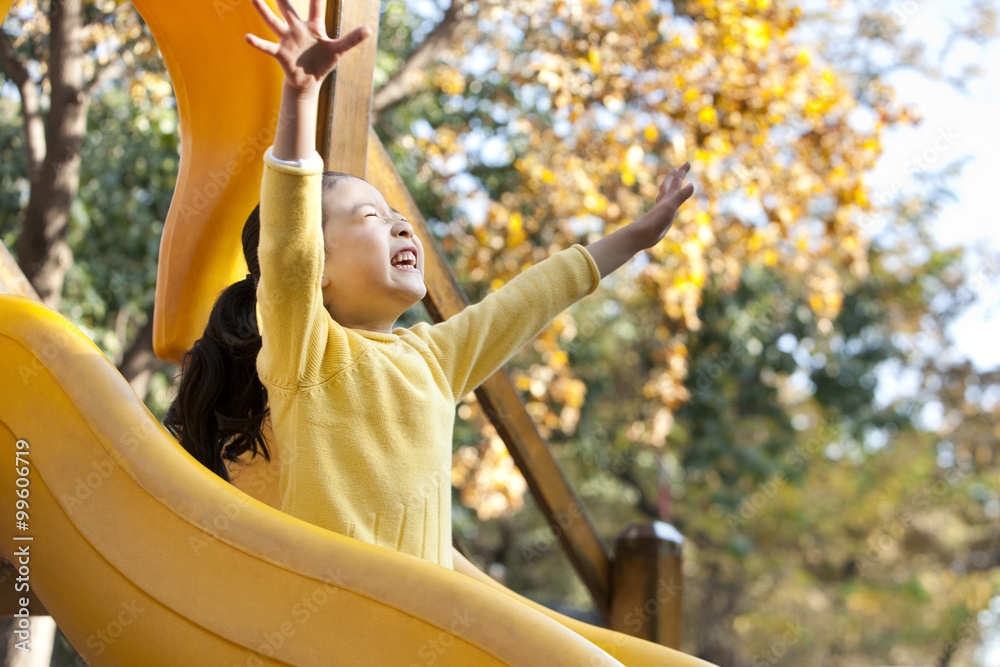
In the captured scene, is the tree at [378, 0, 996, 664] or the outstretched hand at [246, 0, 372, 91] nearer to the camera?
the outstretched hand at [246, 0, 372, 91]

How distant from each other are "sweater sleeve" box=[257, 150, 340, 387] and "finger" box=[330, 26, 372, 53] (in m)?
0.12

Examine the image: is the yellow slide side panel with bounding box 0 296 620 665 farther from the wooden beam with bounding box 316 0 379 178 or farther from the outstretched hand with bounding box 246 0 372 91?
the wooden beam with bounding box 316 0 379 178

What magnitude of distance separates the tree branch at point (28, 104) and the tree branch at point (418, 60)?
1.14 metres

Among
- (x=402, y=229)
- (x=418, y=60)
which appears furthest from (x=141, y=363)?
(x=402, y=229)

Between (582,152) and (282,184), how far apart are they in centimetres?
314

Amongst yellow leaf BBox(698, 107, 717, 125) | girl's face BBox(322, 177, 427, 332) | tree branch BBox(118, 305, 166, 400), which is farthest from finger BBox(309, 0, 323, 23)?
yellow leaf BBox(698, 107, 717, 125)

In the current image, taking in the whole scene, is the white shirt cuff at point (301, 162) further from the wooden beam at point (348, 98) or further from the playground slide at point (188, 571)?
the wooden beam at point (348, 98)

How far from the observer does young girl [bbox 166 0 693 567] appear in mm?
982

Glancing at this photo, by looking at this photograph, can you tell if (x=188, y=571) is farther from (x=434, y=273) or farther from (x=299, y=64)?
(x=434, y=273)

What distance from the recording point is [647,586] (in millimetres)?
2402

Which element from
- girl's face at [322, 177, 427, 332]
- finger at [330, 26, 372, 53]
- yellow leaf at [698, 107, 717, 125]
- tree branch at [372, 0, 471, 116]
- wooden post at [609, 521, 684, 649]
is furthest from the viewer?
yellow leaf at [698, 107, 717, 125]

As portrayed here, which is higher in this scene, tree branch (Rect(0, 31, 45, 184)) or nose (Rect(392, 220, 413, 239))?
nose (Rect(392, 220, 413, 239))

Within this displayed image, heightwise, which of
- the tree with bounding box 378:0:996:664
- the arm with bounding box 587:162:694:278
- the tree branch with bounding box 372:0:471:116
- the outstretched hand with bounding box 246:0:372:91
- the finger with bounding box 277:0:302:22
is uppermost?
the finger with bounding box 277:0:302:22

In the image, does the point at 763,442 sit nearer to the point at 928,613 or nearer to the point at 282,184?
A: the point at 928,613
